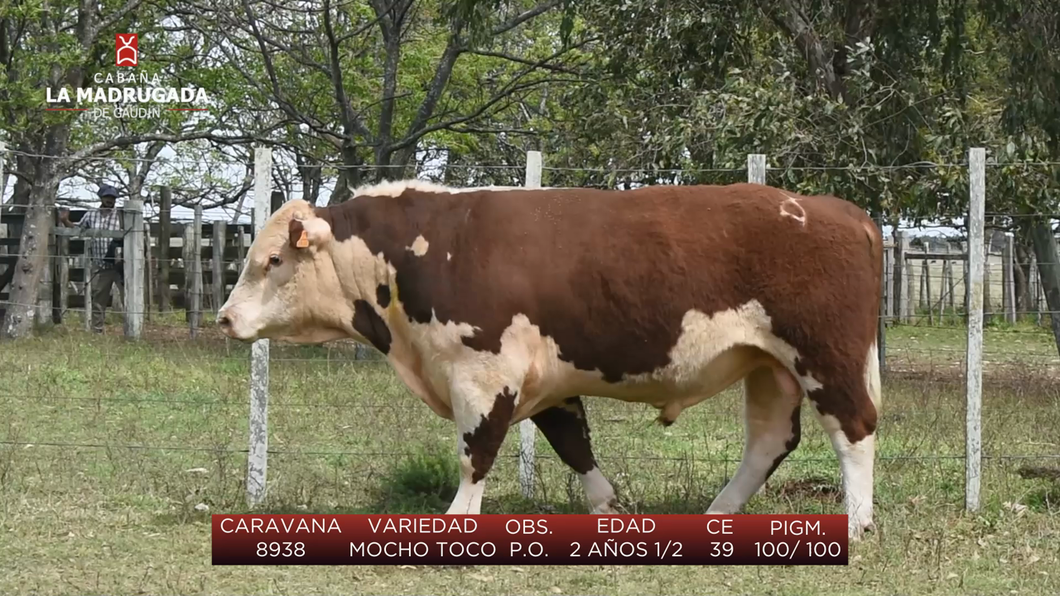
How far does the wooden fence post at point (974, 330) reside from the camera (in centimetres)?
755

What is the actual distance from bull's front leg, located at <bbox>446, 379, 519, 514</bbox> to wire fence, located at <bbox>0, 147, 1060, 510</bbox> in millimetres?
1075

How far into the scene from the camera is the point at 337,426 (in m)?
10.2

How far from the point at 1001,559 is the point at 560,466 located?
305cm

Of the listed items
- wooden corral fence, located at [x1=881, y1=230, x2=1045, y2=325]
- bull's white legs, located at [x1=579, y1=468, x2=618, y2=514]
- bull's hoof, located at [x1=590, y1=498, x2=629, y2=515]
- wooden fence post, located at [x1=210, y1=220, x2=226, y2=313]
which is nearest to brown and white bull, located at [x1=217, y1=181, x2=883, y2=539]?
bull's white legs, located at [x1=579, y1=468, x2=618, y2=514]

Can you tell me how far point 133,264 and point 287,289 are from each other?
414 inches

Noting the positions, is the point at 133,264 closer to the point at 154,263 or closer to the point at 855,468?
the point at 154,263

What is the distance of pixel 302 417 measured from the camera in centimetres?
1060

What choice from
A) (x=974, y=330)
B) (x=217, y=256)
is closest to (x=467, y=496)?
(x=974, y=330)

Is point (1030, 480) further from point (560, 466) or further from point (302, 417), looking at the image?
point (302, 417)

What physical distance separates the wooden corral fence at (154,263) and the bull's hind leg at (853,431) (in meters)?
10.1

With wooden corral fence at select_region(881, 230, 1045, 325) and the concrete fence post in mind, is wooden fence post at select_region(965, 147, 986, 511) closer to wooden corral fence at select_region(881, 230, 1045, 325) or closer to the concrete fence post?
the concrete fence post

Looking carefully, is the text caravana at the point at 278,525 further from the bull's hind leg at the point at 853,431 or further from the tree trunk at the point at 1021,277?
the tree trunk at the point at 1021,277

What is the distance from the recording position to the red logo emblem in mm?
17562
